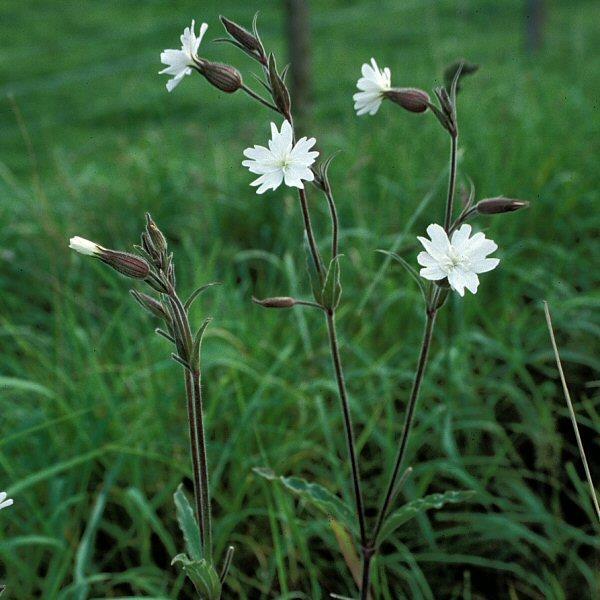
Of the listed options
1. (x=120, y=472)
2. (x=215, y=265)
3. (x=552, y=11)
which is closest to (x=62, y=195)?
(x=215, y=265)

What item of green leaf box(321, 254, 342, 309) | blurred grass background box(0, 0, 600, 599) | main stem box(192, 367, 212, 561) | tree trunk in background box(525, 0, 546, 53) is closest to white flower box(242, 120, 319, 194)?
green leaf box(321, 254, 342, 309)

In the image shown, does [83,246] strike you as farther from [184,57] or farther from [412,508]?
[412,508]

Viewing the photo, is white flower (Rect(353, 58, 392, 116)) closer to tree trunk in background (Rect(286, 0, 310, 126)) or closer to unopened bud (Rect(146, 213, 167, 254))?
unopened bud (Rect(146, 213, 167, 254))

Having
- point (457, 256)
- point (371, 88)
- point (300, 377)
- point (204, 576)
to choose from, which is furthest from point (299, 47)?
point (204, 576)

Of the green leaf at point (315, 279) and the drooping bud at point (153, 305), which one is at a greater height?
the green leaf at point (315, 279)

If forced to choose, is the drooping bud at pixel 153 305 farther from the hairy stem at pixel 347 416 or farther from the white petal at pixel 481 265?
the white petal at pixel 481 265

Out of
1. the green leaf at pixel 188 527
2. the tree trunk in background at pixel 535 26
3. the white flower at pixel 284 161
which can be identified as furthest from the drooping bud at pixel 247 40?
the tree trunk in background at pixel 535 26
